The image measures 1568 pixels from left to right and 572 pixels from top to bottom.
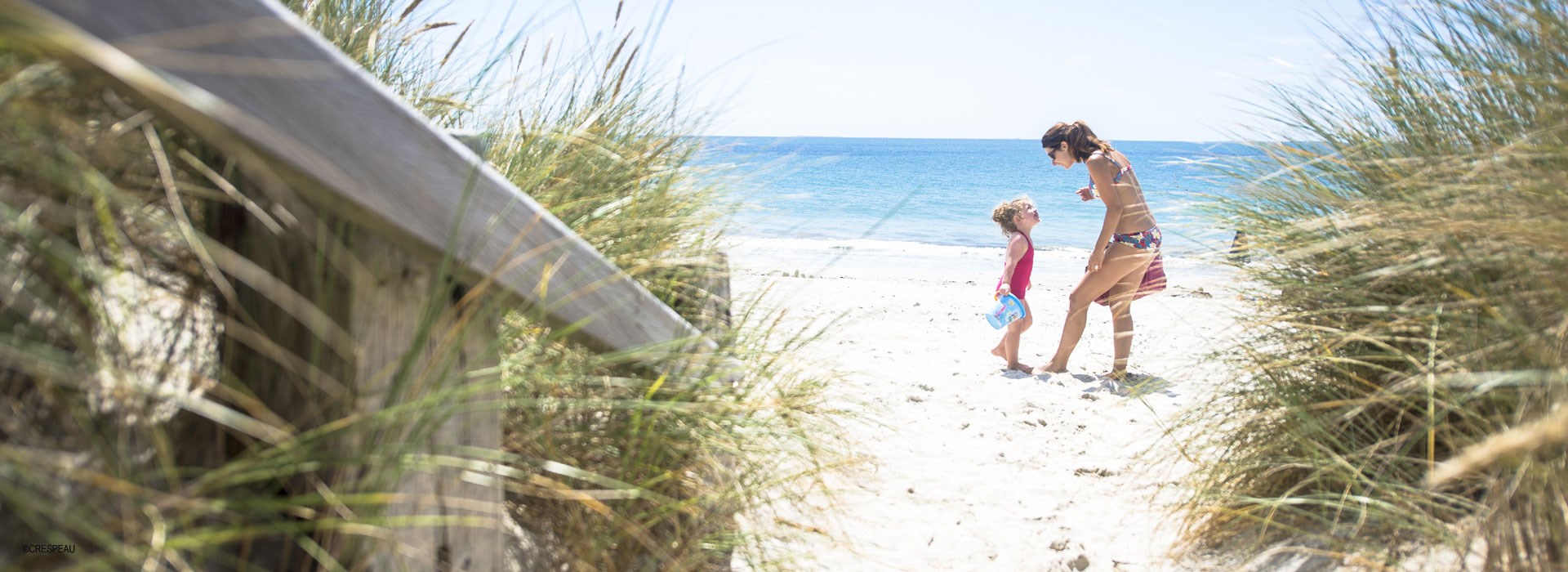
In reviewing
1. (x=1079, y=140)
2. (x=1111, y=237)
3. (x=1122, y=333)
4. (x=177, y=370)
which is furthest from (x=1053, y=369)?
(x=177, y=370)

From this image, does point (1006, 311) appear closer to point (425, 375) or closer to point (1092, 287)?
point (1092, 287)

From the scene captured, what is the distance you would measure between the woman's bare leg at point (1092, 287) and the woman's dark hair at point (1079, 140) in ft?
2.15

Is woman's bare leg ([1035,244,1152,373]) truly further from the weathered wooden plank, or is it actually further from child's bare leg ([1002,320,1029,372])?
the weathered wooden plank

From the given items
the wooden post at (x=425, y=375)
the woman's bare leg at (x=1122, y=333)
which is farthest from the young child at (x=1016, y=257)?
the wooden post at (x=425, y=375)

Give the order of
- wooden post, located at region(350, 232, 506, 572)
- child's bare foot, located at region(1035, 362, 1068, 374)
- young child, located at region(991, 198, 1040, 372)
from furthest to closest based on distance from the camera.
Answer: young child, located at region(991, 198, 1040, 372) → child's bare foot, located at region(1035, 362, 1068, 374) → wooden post, located at region(350, 232, 506, 572)

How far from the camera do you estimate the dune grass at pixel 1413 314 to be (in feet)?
5.42

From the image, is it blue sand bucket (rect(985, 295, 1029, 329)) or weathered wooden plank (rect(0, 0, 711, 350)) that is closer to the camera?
weathered wooden plank (rect(0, 0, 711, 350))

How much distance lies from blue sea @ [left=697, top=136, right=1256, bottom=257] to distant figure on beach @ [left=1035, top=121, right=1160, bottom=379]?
0.44 meters

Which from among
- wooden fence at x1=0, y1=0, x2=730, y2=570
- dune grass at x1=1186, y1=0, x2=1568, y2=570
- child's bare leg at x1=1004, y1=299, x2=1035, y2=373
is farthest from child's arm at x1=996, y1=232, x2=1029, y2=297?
wooden fence at x1=0, y1=0, x2=730, y2=570

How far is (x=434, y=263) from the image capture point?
4.25ft

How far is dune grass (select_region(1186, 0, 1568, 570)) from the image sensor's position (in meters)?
1.65

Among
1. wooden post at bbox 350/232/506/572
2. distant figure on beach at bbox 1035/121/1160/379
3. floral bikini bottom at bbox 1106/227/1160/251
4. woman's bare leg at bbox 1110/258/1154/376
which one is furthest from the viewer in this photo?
floral bikini bottom at bbox 1106/227/1160/251

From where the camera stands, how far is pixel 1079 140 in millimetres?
5918

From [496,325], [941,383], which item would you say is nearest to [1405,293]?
[496,325]
